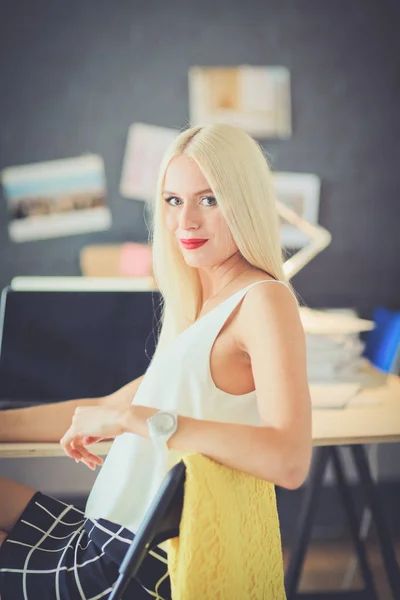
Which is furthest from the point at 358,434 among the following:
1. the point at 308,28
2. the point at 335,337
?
the point at 308,28

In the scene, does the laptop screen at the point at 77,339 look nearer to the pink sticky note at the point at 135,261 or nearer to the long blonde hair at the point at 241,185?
the pink sticky note at the point at 135,261

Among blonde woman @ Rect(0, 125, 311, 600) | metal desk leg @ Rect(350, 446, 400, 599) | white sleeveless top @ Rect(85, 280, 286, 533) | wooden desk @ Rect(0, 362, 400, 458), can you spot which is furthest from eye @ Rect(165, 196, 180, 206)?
metal desk leg @ Rect(350, 446, 400, 599)

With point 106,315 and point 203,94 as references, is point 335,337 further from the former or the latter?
point 203,94

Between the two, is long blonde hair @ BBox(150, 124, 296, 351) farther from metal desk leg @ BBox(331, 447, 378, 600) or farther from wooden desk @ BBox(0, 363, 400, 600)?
metal desk leg @ BBox(331, 447, 378, 600)

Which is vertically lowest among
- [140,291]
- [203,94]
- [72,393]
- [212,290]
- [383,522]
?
[383,522]

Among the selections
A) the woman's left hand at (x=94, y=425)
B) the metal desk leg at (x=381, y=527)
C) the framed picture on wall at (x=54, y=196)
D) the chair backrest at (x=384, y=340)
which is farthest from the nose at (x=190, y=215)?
the framed picture on wall at (x=54, y=196)

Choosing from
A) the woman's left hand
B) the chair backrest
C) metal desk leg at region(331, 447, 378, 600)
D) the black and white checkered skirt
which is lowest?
metal desk leg at region(331, 447, 378, 600)

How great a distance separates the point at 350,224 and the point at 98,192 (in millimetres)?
882

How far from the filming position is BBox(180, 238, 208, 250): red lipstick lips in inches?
45.7

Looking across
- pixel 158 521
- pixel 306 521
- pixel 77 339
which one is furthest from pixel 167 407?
pixel 306 521

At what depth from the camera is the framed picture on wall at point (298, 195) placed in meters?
2.44

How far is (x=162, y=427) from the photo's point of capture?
0.93 meters

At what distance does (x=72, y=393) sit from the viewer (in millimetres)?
1900

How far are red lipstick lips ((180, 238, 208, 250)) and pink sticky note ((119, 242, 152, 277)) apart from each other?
120 centimetres
